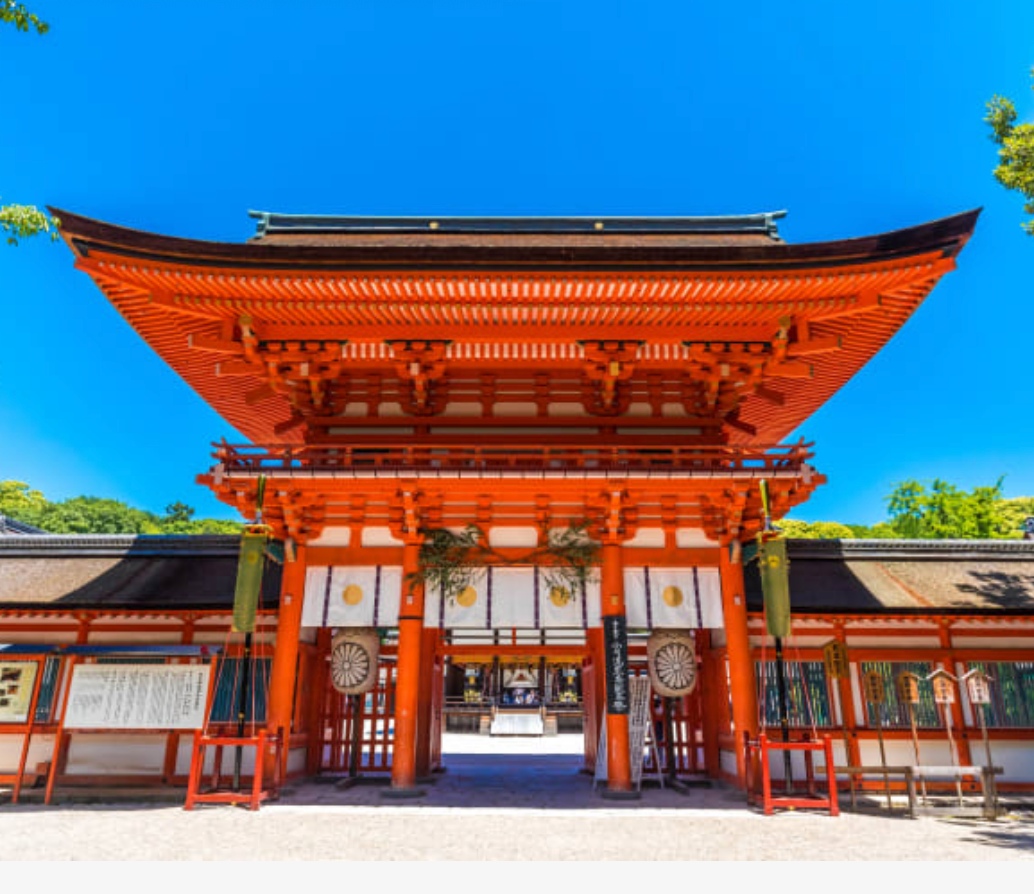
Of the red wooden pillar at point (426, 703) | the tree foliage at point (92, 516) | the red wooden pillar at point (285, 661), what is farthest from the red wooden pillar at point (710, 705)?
the tree foliage at point (92, 516)

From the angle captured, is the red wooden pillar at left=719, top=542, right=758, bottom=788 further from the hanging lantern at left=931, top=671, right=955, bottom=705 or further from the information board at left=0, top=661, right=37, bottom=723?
the information board at left=0, top=661, right=37, bottom=723

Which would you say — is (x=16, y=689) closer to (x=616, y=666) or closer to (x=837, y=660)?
(x=616, y=666)

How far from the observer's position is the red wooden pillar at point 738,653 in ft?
34.3

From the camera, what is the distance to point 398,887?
5562 mm

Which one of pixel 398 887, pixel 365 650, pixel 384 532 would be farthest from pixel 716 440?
pixel 398 887

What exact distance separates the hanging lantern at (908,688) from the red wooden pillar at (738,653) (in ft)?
8.56

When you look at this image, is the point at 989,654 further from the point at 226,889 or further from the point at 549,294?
the point at 226,889

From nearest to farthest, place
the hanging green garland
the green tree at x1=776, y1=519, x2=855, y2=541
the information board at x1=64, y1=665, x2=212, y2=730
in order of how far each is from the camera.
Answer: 1. the information board at x1=64, y1=665, x2=212, y2=730
2. the hanging green garland
3. the green tree at x1=776, y1=519, x2=855, y2=541

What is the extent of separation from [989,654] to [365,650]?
10858mm

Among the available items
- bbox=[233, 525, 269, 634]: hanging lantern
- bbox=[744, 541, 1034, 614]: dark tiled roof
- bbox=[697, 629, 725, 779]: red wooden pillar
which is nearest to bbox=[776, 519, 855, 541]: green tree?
bbox=[744, 541, 1034, 614]: dark tiled roof

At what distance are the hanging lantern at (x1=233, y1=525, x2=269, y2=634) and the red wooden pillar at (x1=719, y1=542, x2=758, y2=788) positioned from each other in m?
7.31

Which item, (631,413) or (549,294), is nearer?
(549,294)

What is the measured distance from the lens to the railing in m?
10.5

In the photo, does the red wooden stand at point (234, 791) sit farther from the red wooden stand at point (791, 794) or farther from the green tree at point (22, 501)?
the green tree at point (22, 501)
